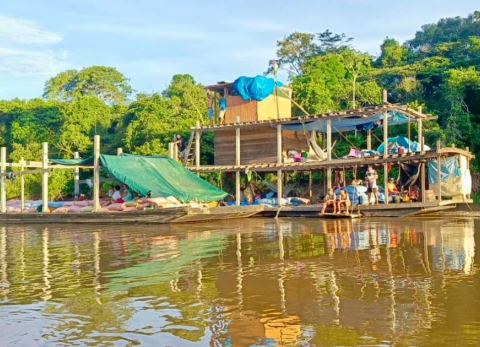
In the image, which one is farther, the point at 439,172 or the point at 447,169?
the point at 447,169

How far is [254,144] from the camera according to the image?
2384 cm

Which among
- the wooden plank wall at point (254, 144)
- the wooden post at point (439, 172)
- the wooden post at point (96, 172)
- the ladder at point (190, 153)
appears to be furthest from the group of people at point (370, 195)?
the wooden post at point (96, 172)

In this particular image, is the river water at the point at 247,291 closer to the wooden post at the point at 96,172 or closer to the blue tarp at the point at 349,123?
the wooden post at the point at 96,172

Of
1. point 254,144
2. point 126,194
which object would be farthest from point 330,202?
point 126,194

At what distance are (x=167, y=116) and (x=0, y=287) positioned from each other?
24.1m

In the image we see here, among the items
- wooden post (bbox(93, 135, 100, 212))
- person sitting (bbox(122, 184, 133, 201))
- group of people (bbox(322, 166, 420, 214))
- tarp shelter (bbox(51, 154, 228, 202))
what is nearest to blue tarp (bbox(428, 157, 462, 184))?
group of people (bbox(322, 166, 420, 214))

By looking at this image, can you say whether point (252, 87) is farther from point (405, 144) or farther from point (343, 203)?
point (343, 203)

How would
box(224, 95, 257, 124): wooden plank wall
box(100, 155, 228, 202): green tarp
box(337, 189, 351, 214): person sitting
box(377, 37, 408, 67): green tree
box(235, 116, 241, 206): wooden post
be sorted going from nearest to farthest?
box(337, 189, 351, 214): person sitting, box(100, 155, 228, 202): green tarp, box(235, 116, 241, 206): wooden post, box(224, 95, 257, 124): wooden plank wall, box(377, 37, 408, 67): green tree

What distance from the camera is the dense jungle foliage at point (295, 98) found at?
87.0 ft

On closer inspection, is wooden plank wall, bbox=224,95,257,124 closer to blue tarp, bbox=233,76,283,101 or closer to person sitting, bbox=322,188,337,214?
blue tarp, bbox=233,76,283,101

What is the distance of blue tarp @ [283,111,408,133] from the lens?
21.8m

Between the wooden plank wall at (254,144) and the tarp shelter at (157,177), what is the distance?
10.4ft

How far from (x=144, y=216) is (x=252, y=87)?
7.99 meters

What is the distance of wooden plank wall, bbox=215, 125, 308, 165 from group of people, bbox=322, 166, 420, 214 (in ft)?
12.4
